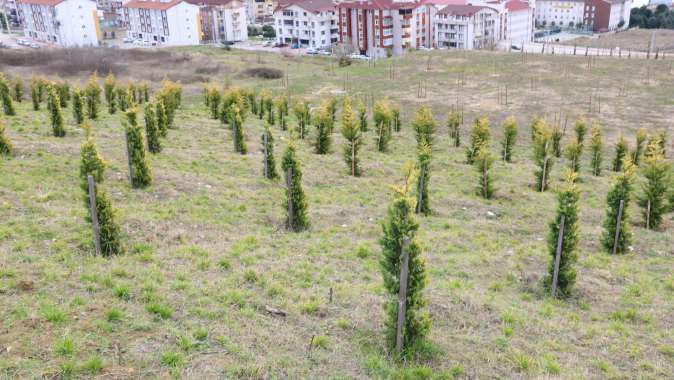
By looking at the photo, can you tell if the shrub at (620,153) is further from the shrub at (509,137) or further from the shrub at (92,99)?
the shrub at (92,99)

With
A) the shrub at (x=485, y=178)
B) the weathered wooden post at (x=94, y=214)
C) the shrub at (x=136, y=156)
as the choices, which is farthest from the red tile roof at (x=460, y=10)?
the weathered wooden post at (x=94, y=214)

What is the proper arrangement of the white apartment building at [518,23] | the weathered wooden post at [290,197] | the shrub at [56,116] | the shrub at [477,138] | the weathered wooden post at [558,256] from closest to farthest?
the weathered wooden post at [558,256]
the weathered wooden post at [290,197]
the shrub at [56,116]
the shrub at [477,138]
the white apartment building at [518,23]

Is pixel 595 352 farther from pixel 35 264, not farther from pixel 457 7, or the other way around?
pixel 457 7

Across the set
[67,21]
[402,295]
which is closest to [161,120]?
[402,295]

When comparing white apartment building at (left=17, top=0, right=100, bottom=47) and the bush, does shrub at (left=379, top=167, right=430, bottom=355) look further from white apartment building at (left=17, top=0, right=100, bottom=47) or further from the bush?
white apartment building at (left=17, top=0, right=100, bottom=47)

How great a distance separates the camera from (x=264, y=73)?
5231cm

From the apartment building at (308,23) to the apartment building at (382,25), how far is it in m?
4.09

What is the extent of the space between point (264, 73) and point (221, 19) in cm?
4067

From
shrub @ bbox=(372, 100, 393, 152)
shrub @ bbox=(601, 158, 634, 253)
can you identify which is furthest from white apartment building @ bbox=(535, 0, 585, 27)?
shrub @ bbox=(601, 158, 634, 253)

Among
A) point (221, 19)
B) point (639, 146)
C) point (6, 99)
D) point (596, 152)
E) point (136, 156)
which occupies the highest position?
point (221, 19)

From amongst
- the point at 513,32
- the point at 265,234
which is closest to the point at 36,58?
the point at 265,234

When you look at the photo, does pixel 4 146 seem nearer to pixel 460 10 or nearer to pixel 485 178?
pixel 485 178

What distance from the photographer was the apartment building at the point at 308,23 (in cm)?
7975

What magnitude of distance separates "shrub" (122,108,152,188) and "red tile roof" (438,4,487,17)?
67259 mm
